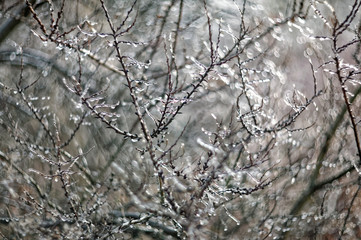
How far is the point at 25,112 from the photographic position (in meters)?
8.76

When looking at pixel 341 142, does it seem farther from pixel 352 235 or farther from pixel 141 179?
pixel 141 179

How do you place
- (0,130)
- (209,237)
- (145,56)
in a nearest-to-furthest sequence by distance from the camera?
(209,237), (0,130), (145,56)

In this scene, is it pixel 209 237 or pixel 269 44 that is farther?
pixel 269 44

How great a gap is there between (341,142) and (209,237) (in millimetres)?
3082

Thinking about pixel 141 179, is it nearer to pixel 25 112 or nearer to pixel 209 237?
pixel 209 237

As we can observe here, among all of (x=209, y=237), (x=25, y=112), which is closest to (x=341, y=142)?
(x=209, y=237)

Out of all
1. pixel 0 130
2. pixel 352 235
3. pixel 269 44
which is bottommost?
pixel 352 235

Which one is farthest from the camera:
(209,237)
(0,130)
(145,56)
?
(145,56)

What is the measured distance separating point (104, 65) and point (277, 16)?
341 cm

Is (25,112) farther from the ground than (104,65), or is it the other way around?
(104,65)

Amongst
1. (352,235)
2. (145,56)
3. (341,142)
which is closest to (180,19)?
(145,56)

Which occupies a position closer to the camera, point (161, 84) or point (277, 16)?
point (161, 84)

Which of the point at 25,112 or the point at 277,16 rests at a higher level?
the point at 277,16

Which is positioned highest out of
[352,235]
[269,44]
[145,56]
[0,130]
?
[269,44]
